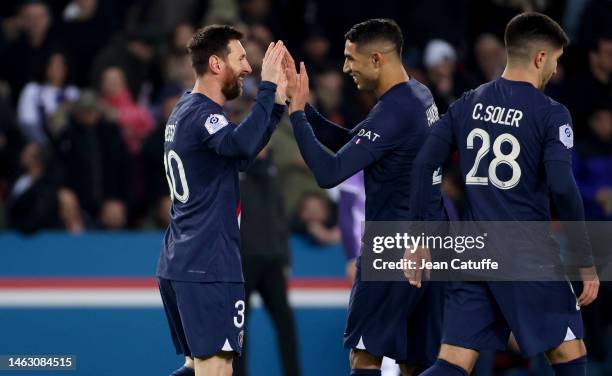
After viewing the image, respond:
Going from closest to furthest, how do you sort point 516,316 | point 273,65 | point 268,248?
1. point 516,316
2. point 273,65
3. point 268,248

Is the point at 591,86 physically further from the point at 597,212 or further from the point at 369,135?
the point at 369,135

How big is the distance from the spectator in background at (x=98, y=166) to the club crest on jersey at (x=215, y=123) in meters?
4.79

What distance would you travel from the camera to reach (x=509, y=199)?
6609 millimetres

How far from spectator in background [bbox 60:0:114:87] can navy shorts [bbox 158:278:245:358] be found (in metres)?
7.06

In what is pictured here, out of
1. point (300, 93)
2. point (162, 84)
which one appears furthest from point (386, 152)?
point (162, 84)

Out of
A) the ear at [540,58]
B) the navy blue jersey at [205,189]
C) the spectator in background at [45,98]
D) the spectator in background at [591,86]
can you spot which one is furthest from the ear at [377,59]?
the spectator in background at [45,98]

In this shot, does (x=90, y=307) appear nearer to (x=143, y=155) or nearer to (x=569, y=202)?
(x=143, y=155)

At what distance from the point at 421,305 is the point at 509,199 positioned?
34.1 inches

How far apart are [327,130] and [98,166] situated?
4.47 meters

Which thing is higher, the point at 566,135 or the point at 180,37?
the point at 180,37

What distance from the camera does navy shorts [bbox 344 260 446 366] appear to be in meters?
6.91

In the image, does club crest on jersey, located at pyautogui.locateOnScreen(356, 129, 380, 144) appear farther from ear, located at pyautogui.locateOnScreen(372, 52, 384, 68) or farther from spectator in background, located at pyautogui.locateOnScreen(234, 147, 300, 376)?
spectator in background, located at pyautogui.locateOnScreen(234, 147, 300, 376)

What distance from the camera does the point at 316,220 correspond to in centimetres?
1060

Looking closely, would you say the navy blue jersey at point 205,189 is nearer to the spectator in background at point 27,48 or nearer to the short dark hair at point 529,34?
the short dark hair at point 529,34
